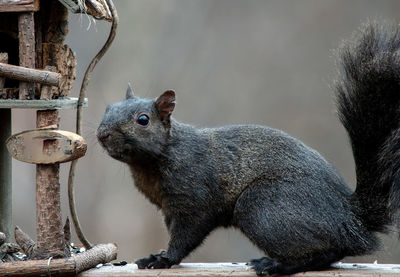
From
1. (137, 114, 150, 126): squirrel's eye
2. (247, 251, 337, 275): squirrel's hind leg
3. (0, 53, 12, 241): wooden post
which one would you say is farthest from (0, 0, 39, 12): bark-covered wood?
(247, 251, 337, 275): squirrel's hind leg

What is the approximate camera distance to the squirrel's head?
3.83 meters

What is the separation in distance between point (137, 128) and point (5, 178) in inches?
41.7

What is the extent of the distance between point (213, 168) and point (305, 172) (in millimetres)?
442

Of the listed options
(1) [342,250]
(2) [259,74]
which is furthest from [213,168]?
(2) [259,74]

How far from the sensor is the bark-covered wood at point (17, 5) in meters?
3.79

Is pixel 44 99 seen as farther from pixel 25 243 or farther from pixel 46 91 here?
pixel 25 243

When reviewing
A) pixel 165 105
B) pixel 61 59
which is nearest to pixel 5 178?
pixel 61 59

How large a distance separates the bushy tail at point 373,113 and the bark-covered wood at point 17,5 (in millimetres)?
1456

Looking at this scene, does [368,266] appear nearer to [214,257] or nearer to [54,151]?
[54,151]

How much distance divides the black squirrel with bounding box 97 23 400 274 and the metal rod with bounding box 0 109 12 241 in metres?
0.88

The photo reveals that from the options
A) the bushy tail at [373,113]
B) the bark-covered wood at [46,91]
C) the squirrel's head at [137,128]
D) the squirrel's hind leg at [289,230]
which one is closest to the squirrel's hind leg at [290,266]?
the squirrel's hind leg at [289,230]

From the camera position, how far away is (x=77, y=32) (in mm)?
7859

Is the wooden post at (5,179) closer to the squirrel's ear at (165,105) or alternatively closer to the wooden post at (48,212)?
the wooden post at (48,212)

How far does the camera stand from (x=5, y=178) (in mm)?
4574
